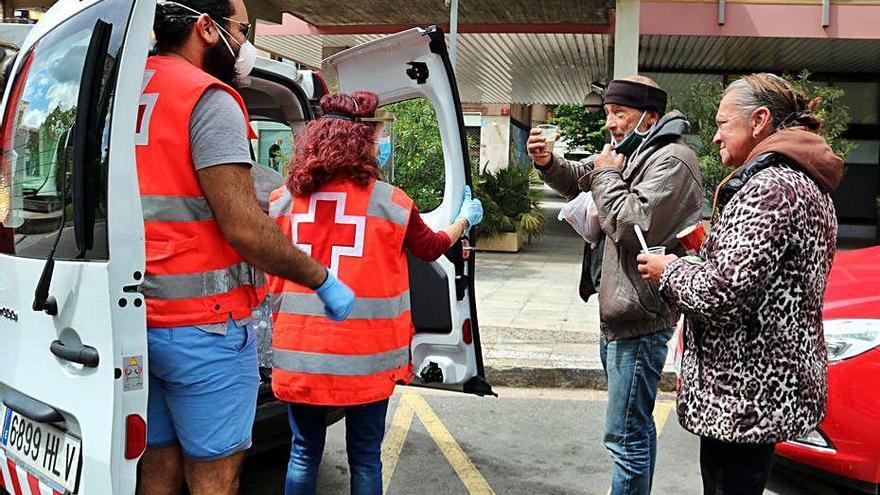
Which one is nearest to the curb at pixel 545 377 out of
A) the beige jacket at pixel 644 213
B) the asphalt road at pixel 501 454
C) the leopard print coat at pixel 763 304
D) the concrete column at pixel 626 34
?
the asphalt road at pixel 501 454

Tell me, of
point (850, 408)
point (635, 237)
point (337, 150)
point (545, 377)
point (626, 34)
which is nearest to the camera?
point (337, 150)

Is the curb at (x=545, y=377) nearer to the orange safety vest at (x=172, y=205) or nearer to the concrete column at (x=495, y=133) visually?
the orange safety vest at (x=172, y=205)

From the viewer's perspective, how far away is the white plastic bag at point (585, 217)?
3.35 meters

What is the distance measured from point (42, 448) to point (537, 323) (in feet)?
19.3

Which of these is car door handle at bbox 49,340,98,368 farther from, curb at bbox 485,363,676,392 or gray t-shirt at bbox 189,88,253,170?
curb at bbox 485,363,676,392

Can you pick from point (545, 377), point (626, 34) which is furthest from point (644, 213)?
point (626, 34)

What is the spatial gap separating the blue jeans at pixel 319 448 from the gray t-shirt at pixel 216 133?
0.86 m

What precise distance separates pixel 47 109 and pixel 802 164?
7.35 feet

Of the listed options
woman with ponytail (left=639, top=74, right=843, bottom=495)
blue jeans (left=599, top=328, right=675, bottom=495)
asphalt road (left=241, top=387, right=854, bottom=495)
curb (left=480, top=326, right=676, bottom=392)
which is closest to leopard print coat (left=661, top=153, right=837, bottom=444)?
woman with ponytail (left=639, top=74, right=843, bottom=495)

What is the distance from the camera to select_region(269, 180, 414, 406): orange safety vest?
2.88 m

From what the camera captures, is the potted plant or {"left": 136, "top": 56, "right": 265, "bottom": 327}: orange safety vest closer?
{"left": 136, "top": 56, "right": 265, "bottom": 327}: orange safety vest

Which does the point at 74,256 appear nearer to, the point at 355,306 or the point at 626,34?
the point at 355,306

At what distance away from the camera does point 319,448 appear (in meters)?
3.09

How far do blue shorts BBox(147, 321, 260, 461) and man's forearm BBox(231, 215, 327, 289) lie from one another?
0.21m
